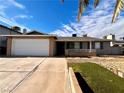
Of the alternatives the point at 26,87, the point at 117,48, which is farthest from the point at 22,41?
the point at 26,87

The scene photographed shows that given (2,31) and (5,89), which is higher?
(2,31)

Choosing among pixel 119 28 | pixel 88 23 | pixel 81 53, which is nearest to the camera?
pixel 119 28

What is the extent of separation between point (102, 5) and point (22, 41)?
25092 mm

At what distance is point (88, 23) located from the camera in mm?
5414

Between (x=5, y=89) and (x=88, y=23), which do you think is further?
(x=5, y=89)

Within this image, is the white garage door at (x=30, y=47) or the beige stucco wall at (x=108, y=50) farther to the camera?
the beige stucco wall at (x=108, y=50)

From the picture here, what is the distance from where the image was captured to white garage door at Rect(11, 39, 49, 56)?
28.5m

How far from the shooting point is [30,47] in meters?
28.5

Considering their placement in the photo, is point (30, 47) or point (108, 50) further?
point (108, 50)

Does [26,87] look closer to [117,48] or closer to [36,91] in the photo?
[36,91]

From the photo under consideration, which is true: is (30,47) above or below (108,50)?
above

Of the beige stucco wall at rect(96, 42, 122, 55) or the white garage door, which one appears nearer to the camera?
the white garage door

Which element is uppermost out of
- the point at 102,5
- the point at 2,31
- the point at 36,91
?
the point at 2,31

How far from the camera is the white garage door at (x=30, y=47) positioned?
2848 cm
